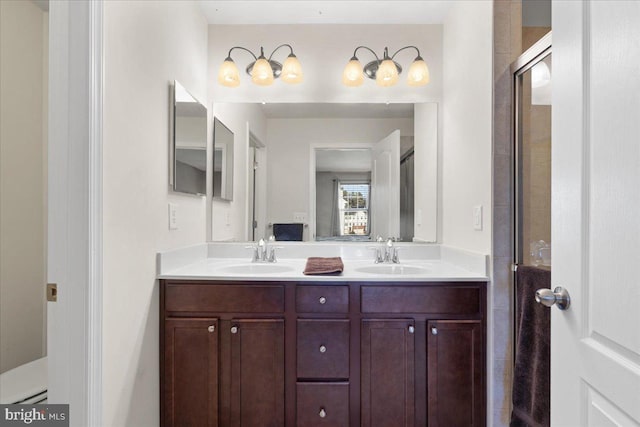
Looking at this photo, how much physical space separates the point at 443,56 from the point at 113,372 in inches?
94.3

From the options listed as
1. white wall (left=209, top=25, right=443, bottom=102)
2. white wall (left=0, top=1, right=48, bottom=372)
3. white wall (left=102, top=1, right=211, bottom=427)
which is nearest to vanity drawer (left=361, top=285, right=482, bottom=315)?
white wall (left=102, top=1, right=211, bottom=427)

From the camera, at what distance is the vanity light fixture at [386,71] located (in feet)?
6.53

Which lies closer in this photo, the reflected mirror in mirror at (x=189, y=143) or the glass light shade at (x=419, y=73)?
the reflected mirror in mirror at (x=189, y=143)

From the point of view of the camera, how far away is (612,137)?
673mm

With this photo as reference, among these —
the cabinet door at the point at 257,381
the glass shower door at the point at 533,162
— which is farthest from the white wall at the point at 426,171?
the cabinet door at the point at 257,381

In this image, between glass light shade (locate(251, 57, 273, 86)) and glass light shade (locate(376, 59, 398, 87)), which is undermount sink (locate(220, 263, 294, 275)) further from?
glass light shade (locate(376, 59, 398, 87))

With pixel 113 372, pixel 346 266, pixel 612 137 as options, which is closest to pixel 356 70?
pixel 346 266

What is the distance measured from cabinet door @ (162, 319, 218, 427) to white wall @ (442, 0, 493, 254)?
1388mm

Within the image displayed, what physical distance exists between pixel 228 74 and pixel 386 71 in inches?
38.8

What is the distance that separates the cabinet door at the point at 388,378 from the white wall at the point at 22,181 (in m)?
2.02

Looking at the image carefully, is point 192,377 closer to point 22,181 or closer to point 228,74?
point 22,181

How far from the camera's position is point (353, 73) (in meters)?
2.01

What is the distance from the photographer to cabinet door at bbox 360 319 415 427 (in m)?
1.48

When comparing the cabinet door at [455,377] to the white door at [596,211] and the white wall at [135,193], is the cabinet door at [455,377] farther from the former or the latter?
the white wall at [135,193]
